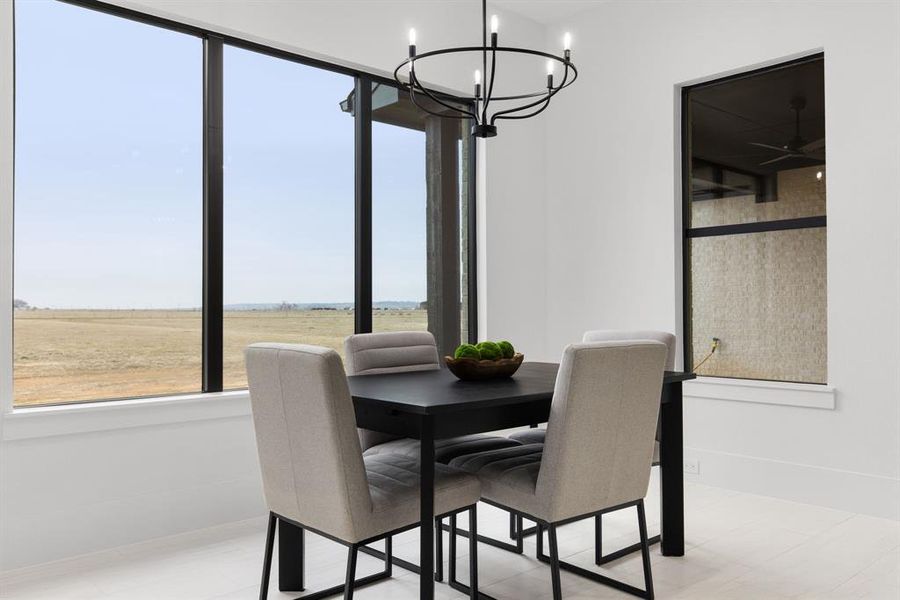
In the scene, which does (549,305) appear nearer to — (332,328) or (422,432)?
(332,328)

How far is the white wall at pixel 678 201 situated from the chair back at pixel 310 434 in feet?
8.52

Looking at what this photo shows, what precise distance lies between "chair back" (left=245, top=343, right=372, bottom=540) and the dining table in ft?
0.63

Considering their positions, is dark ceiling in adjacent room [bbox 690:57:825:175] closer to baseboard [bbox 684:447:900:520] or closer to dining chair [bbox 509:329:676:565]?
dining chair [bbox 509:329:676:565]

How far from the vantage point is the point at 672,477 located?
2.83 metres

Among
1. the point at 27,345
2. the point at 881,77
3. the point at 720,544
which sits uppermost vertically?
the point at 881,77

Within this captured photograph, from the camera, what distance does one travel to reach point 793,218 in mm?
3740

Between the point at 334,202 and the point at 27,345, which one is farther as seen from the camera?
the point at 334,202

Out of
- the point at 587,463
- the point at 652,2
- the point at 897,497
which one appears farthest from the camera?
the point at 652,2

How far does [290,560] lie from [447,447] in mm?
682

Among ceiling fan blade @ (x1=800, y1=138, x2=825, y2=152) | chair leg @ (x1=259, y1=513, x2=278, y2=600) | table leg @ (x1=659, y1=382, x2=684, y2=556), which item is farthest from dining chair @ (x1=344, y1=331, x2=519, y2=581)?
ceiling fan blade @ (x1=800, y1=138, x2=825, y2=152)

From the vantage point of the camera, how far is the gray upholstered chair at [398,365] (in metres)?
2.68

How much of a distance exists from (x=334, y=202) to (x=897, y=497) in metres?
3.08

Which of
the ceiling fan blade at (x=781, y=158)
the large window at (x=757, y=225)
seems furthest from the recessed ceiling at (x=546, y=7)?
the ceiling fan blade at (x=781, y=158)

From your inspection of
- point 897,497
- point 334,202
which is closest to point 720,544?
point 897,497
